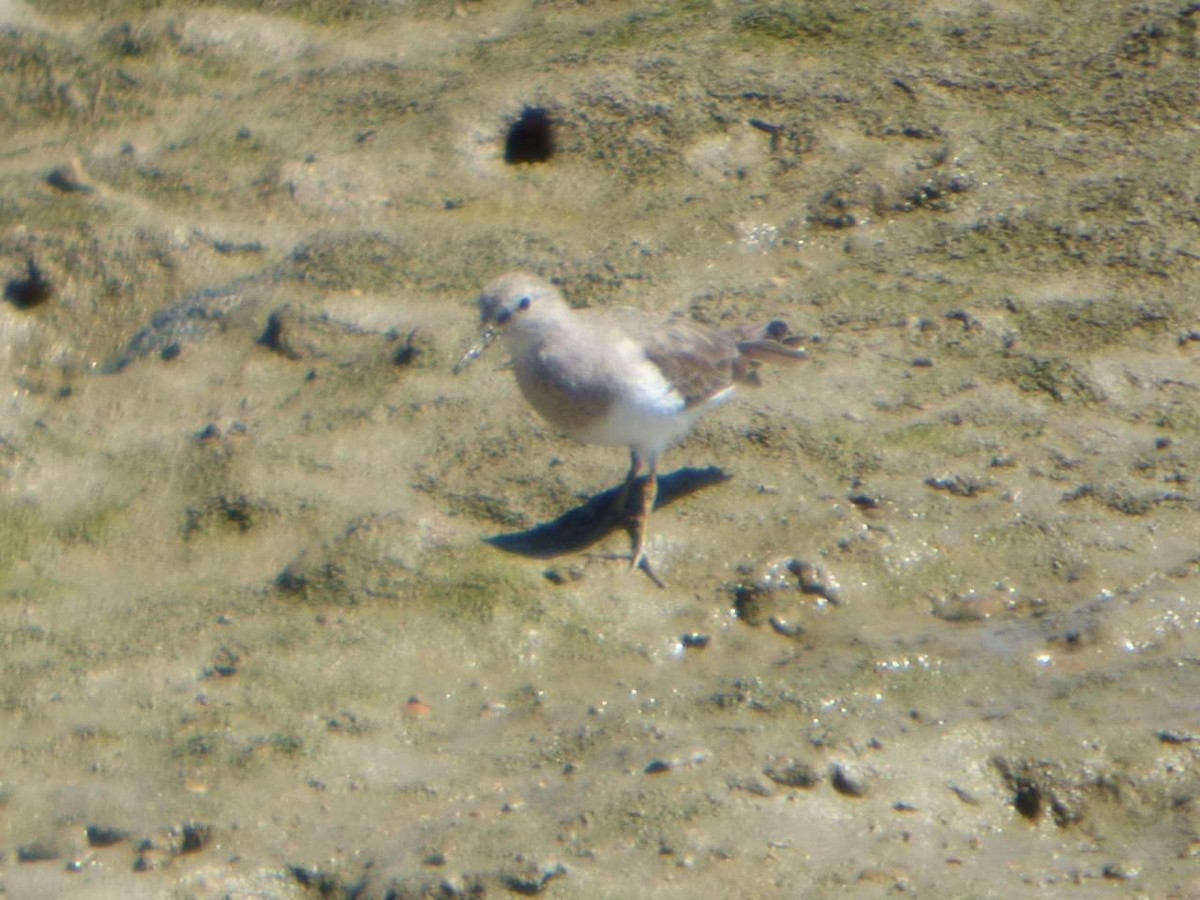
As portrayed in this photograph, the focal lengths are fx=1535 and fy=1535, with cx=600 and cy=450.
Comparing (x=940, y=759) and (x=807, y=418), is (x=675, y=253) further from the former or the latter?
(x=940, y=759)

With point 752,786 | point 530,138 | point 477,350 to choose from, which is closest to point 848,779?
point 752,786

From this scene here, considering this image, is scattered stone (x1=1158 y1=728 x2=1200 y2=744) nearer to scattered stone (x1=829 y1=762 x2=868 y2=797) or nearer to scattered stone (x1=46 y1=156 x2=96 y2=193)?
scattered stone (x1=829 y1=762 x2=868 y2=797)

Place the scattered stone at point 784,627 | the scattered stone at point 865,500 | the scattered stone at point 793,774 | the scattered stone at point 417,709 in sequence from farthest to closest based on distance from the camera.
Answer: the scattered stone at point 865,500
the scattered stone at point 784,627
the scattered stone at point 417,709
the scattered stone at point 793,774

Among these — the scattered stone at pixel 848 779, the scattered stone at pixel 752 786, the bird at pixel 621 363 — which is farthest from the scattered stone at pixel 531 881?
the bird at pixel 621 363

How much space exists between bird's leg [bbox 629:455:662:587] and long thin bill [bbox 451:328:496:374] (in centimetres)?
77

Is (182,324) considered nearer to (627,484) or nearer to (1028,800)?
(627,484)

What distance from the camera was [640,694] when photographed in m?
4.61

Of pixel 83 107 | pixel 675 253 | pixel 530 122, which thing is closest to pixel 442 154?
pixel 530 122

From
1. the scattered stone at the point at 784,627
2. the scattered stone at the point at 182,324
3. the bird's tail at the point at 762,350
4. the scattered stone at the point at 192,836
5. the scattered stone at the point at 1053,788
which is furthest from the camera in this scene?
the scattered stone at the point at 182,324

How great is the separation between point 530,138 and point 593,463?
6.14 feet

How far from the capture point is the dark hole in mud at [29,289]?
675cm

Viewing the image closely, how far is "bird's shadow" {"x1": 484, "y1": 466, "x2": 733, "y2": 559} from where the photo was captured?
535cm

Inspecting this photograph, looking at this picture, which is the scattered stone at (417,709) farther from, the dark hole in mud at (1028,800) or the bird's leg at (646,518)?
the dark hole in mud at (1028,800)

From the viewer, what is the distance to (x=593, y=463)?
5926mm
